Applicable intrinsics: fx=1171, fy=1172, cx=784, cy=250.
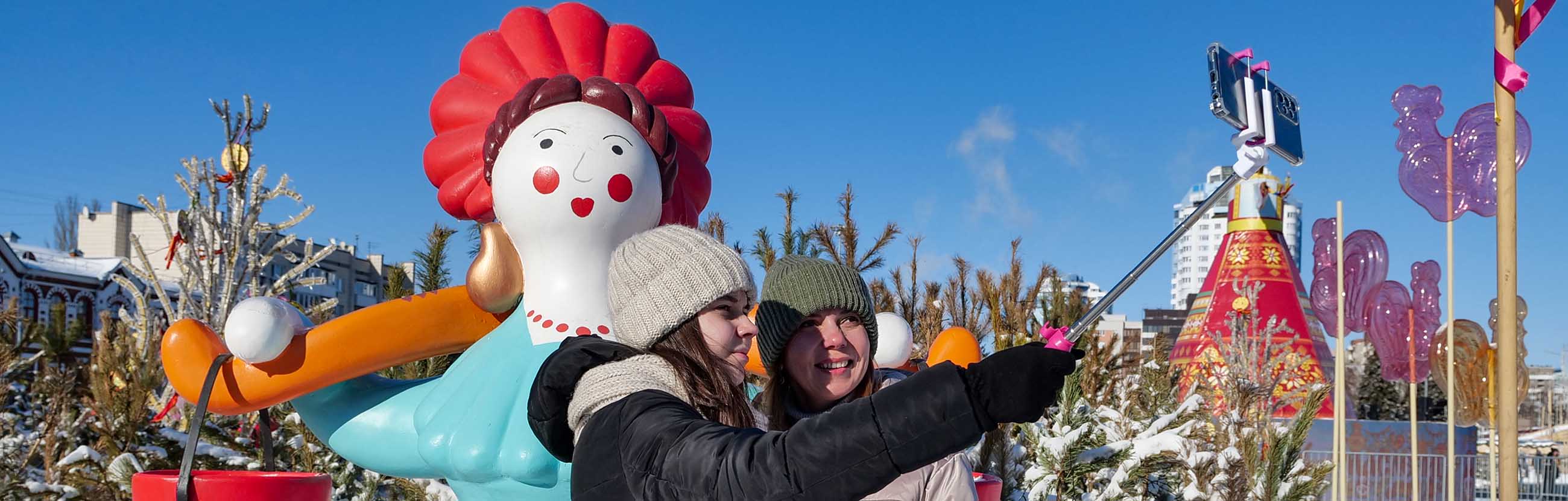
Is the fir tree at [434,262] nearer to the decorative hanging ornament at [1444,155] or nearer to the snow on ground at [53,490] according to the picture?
the snow on ground at [53,490]

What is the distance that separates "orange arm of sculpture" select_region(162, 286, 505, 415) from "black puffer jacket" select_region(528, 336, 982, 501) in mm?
2582

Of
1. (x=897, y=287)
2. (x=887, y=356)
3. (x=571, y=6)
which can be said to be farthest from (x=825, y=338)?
(x=897, y=287)

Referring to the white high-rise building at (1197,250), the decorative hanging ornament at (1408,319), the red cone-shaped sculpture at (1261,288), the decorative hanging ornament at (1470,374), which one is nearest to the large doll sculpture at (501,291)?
the decorative hanging ornament at (1470,374)

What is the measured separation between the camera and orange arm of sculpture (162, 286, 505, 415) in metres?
3.70

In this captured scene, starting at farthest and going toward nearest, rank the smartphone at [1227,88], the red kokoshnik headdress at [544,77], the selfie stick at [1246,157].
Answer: the red kokoshnik headdress at [544,77]
the smartphone at [1227,88]
the selfie stick at [1246,157]

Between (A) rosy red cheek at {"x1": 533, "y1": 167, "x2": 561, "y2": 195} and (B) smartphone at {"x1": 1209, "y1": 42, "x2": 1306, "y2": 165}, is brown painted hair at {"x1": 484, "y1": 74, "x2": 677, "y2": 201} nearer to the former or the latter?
(A) rosy red cheek at {"x1": 533, "y1": 167, "x2": 561, "y2": 195}

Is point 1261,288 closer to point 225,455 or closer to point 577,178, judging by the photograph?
point 225,455

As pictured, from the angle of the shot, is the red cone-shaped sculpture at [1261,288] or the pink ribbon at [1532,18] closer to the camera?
the pink ribbon at [1532,18]

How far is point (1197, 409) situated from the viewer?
235 inches

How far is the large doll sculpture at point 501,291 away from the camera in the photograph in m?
3.39

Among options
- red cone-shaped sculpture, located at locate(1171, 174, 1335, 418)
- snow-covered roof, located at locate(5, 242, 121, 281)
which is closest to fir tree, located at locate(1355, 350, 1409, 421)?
red cone-shaped sculpture, located at locate(1171, 174, 1335, 418)

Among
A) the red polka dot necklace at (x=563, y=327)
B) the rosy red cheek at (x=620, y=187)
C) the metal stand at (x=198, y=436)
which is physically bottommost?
the metal stand at (x=198, y=436)

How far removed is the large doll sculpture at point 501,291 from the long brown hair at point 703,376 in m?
1.57

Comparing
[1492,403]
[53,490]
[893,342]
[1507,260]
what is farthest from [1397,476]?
[53,490]
